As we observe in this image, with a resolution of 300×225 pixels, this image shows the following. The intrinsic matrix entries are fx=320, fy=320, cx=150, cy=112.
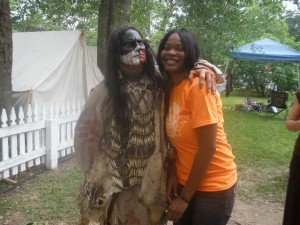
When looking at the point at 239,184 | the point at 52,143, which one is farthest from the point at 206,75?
the point at 52,143

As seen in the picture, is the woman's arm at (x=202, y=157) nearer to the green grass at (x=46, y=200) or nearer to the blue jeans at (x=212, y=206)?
the blue jeans at (x=212, y=206)

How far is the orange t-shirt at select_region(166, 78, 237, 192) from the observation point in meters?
1.69

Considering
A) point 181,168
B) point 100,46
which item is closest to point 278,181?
point 181,168

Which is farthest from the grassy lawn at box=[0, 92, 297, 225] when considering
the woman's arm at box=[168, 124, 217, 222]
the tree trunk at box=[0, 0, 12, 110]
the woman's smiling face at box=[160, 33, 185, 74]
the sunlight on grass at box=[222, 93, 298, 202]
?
the woman's smiling face at box=[160, 33, 185, 74]

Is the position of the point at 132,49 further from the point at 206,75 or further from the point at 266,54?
the point at 266,54

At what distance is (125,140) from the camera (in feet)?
6.74

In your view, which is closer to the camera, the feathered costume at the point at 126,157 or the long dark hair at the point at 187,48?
the long dark hair at the point at 187,48

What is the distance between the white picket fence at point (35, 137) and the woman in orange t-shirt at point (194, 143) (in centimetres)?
347

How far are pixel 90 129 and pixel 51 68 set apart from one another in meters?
5.64

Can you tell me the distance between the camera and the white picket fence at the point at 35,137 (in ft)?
15.5

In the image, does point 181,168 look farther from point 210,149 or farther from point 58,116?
point 58,116

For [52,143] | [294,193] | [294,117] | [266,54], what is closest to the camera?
[294,193]

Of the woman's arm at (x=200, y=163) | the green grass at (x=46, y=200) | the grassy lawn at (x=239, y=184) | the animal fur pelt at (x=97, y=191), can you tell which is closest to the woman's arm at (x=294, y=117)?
the woman's arm at (x=200, y=163)

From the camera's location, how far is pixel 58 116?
227 inches
